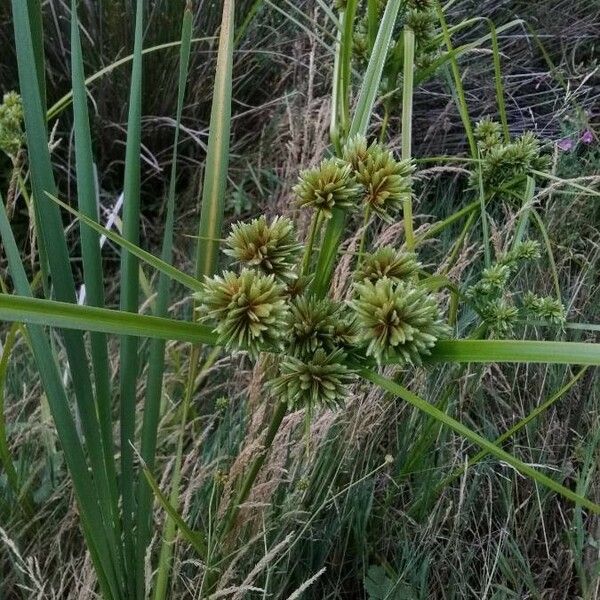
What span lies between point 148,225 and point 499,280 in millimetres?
1092

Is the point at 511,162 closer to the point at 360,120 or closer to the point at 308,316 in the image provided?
→ the point at 360,120

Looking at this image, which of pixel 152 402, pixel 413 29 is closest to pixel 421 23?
pixel 413 29

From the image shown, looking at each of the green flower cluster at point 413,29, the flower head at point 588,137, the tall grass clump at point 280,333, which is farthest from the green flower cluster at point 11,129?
the flower head at point 588,137

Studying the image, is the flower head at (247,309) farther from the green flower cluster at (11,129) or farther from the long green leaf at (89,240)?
the green flower cluster at (11,129)

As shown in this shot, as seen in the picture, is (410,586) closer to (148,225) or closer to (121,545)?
(121,545)

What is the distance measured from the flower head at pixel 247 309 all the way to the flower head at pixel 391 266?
75 mm

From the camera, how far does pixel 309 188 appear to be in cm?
45

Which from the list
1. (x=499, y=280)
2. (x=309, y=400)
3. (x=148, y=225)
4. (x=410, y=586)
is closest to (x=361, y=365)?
(x=309, y=400)

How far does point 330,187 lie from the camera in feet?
1.43

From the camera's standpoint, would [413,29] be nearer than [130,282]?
No

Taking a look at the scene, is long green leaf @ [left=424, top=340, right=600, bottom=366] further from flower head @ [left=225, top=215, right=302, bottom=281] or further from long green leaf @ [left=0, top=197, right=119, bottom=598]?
long green leaf @ [left=0, top=197, right=119, bottom=598]

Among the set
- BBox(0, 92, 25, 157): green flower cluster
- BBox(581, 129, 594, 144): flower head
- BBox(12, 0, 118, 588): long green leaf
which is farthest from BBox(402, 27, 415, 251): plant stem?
BBox(581, 129, 594, 144): flower head

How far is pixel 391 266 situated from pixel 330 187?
0.26 feet

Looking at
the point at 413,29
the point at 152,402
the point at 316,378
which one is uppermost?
the point at 413,29
